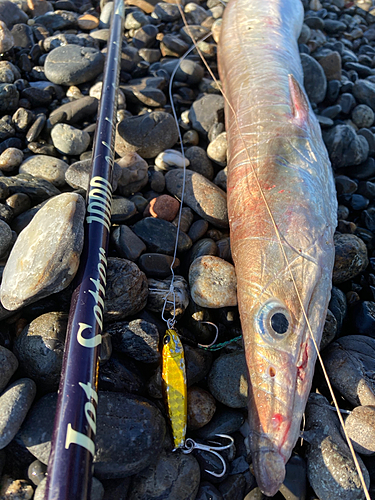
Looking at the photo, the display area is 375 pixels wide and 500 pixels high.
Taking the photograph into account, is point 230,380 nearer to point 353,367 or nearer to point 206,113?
point 353,367

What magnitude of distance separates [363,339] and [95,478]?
2.26m

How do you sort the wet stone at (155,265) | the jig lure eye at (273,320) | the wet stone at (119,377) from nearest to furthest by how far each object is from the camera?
the jig lure eye at (273,320) → the wet stone at (119,377) → the wet stone at (155,265)

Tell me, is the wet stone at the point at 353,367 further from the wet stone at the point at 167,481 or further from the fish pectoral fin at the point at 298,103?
the fish pectoral fin at the point at 298,103

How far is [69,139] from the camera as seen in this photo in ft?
12.7

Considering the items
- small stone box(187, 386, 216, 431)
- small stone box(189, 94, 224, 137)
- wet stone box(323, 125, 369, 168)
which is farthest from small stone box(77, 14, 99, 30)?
small stone box(187, 386, 216, 431)

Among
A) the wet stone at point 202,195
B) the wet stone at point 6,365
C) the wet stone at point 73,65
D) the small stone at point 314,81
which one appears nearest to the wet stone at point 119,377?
the wet stone at point 6,365

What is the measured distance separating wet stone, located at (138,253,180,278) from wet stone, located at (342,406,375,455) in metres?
1.76

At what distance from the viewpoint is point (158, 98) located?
179 inches

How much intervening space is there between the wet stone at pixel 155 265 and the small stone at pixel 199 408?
3.23 feet

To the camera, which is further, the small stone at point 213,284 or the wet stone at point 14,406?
the small stone at point 213,284

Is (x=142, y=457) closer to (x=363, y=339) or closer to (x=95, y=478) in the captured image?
(x=95, y=478)

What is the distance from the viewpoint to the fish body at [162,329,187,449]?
2.44 meters

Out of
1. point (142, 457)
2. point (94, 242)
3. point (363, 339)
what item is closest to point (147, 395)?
point (142, 457)

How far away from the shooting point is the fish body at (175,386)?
2.44 metres
